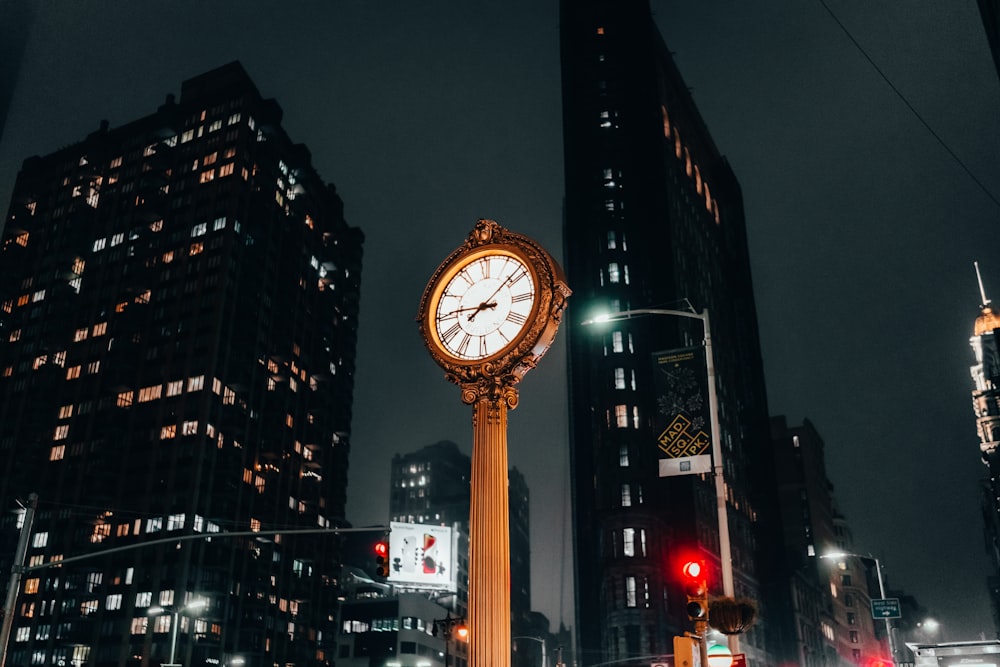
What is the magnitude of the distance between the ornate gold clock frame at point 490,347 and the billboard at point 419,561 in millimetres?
30385

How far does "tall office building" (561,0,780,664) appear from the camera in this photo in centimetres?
7506

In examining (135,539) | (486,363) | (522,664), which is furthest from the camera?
(522,664)

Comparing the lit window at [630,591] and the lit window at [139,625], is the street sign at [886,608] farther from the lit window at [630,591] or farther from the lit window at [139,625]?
the lit window at [139,625]

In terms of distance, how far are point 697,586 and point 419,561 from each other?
35374mm

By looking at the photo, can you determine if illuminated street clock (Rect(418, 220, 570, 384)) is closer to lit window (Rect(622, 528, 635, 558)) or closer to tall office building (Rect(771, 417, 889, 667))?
lit window (Rect(622, 528, 635, 558))

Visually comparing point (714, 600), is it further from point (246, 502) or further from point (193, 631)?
point (246, 502)

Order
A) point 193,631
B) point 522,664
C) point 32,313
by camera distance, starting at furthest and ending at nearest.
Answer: point 522,664 → point 32,313 → point 193,631

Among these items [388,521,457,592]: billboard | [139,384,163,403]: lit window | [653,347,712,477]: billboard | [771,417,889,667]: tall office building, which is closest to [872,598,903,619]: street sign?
[388,521,457,592]: billboard

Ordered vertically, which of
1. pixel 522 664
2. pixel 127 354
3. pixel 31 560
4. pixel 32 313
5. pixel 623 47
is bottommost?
pixel 522 664

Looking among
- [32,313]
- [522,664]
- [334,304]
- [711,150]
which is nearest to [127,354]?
[32,313]

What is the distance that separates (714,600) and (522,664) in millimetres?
171857

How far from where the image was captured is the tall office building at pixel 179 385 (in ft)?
325

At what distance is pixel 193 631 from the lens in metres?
93.6

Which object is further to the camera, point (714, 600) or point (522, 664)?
point (522, 664)
